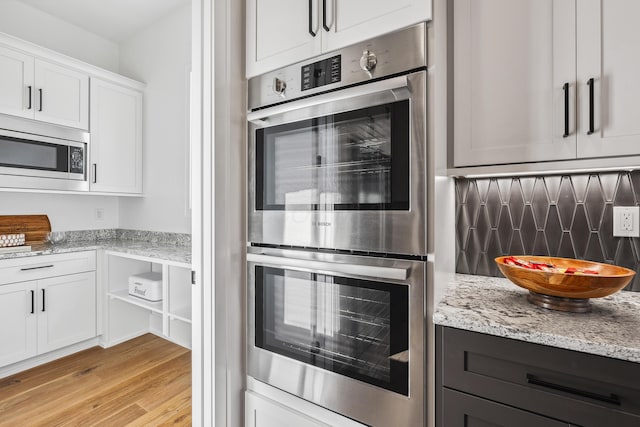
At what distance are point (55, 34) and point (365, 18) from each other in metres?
3.46

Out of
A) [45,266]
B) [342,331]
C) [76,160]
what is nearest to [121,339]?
[45,266]

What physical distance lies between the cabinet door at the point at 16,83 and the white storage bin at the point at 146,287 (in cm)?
155

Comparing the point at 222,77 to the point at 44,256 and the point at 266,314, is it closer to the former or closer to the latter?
the point at 266,314

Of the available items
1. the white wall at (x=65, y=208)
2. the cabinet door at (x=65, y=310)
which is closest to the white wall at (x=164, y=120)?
the white wall at (x=65, y=208)

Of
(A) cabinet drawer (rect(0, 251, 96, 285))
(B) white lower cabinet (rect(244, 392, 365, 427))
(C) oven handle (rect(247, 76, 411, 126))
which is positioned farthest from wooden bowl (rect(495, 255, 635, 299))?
(A) cabinet drawer (rect(0, 251, 96, 285))

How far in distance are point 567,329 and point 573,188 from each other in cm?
72

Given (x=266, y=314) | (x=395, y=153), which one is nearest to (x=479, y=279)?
(x=395, y=153)

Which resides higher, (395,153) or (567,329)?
(395,153)

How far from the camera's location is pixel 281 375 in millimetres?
1358

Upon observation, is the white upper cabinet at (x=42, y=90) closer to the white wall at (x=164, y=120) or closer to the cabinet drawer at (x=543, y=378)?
the white wall at (x=164, y=120)

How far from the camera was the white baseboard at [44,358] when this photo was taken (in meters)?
Result: 2.40

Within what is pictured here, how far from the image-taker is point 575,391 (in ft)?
2.56

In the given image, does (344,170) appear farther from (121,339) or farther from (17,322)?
(121,339)

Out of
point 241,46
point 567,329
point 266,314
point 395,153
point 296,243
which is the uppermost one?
point 241,46
